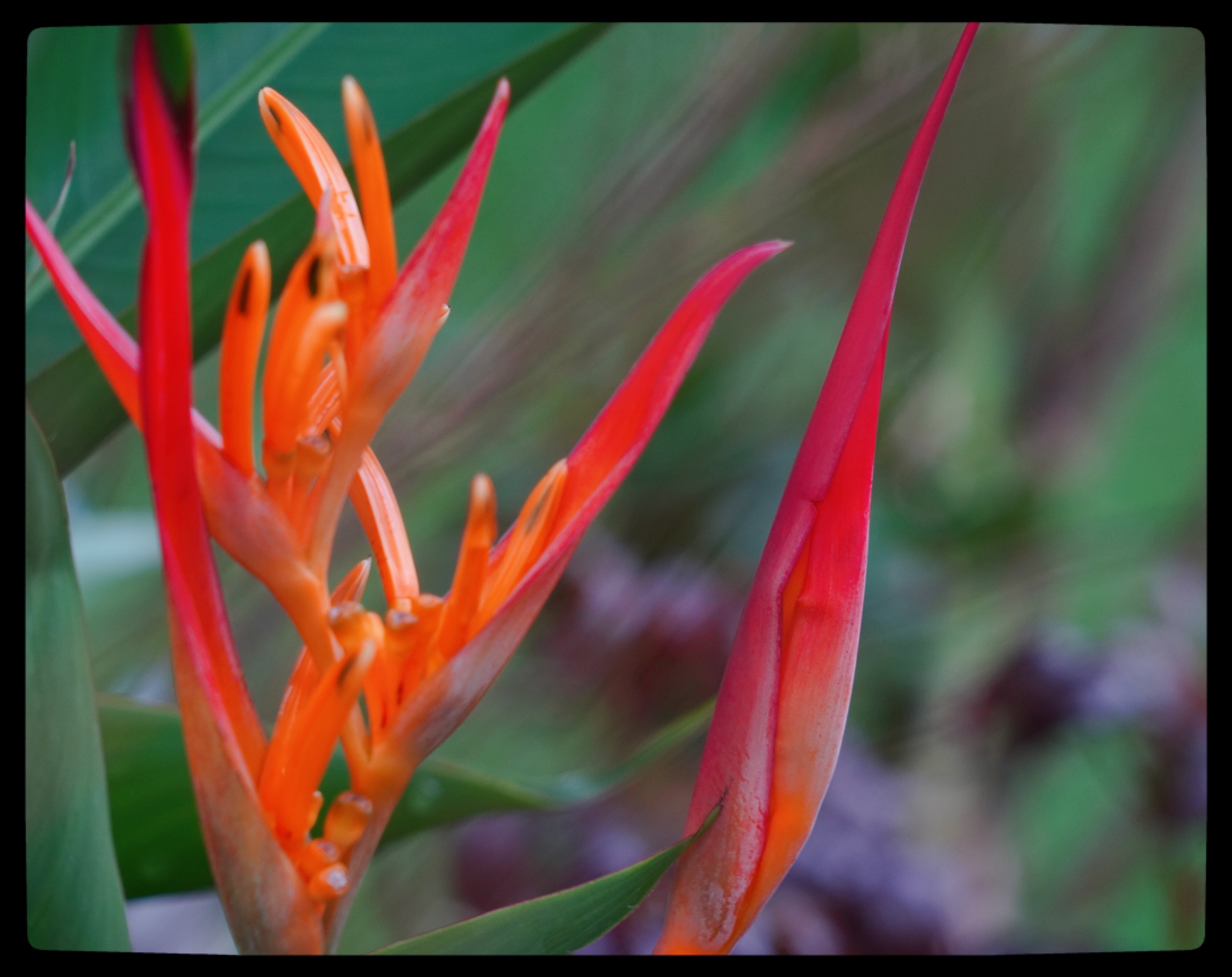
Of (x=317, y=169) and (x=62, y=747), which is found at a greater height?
(x=317, y=169)

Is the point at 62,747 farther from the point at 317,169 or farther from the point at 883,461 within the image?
the point at 883,461

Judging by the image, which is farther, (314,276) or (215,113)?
(215,113)

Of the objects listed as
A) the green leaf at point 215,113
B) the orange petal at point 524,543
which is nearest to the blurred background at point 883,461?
the green leaf at point 215,113

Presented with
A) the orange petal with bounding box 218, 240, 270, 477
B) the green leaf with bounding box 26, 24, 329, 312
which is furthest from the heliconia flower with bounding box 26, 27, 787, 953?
the green leaf with bounding box 26, 24, 329, 312

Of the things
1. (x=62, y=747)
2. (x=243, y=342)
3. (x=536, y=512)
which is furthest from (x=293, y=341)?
(x=62, y=747)

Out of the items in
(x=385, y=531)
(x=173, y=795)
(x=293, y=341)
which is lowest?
(x=173, y=795)

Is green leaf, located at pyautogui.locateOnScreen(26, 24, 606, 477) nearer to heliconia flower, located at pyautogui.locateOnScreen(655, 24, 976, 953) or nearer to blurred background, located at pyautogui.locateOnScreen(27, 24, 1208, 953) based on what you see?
blurred background, located at pyautogui.locateOnScreen(27, 24, 1208, 953)
